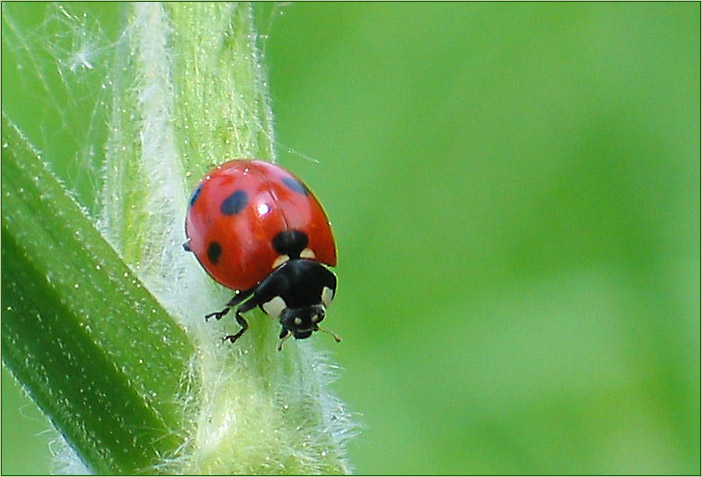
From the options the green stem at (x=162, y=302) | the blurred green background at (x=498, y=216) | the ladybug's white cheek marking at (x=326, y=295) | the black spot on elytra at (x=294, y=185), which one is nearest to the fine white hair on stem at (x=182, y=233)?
the green stem at (x=162, y=302)

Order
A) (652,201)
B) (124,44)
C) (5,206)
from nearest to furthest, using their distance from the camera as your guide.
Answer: (5,206)
(124,44)
(652,201)

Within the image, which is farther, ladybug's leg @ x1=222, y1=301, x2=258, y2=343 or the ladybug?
the ladybug

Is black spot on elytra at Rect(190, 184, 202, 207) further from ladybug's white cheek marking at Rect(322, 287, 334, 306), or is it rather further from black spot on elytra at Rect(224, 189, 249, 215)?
ladybug's white cheek marking at Rect(322, 287, 334, 306)

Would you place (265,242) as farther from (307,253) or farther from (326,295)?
(326,295)

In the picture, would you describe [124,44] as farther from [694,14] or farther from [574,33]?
[694,14]

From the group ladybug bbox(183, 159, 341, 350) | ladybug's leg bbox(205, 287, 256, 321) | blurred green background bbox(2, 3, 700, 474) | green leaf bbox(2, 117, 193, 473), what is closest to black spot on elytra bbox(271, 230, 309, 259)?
ladybug bbox(183, 159, 341, 350)

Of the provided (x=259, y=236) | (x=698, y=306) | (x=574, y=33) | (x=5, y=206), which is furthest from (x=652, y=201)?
(x=5, y=206)

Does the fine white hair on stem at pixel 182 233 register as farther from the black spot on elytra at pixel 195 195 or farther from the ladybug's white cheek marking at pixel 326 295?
the ladybug's white cheek marking at pixel 326 295
